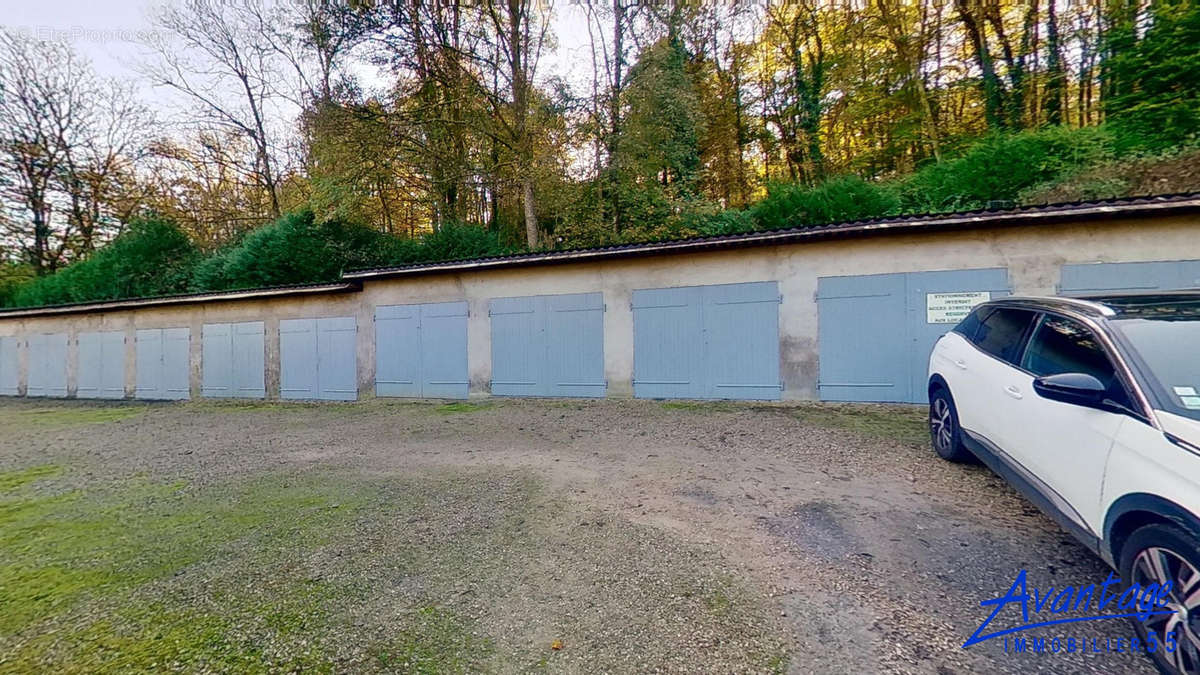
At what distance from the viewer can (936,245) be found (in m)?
6.52

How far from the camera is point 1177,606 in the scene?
1.59 m

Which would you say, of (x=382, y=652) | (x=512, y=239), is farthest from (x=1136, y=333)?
(x=512, y=239)

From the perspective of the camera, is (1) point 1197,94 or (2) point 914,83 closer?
(1) point 1197,94

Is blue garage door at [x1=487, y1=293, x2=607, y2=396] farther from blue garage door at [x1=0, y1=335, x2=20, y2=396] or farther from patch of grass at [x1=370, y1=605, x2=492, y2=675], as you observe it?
blue garage door at [x1=0, y1=335, x2=20, y2=396]

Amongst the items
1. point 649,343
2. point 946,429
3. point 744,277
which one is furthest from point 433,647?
point 744,277

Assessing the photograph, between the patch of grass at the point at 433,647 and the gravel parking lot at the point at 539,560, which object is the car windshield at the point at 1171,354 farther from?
the patch of grass at the point at 433,647

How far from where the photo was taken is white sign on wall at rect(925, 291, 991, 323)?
20.9 ft

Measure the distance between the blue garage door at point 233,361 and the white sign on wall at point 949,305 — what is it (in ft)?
43.5

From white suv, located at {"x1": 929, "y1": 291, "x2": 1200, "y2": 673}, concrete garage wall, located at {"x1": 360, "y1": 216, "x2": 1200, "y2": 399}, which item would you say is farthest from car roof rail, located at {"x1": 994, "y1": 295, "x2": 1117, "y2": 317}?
concrete garage wall, located at {"x1": 360, "y1": 216, "x2": 1200, "y2": 399}

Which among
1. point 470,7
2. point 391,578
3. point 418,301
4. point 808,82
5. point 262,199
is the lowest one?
point 391,578

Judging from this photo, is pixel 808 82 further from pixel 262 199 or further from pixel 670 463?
pixel 262 199

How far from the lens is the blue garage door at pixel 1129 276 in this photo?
221 inches

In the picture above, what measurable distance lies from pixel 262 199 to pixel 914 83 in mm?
21691

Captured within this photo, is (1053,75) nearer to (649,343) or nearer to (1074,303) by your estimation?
(649,343)
